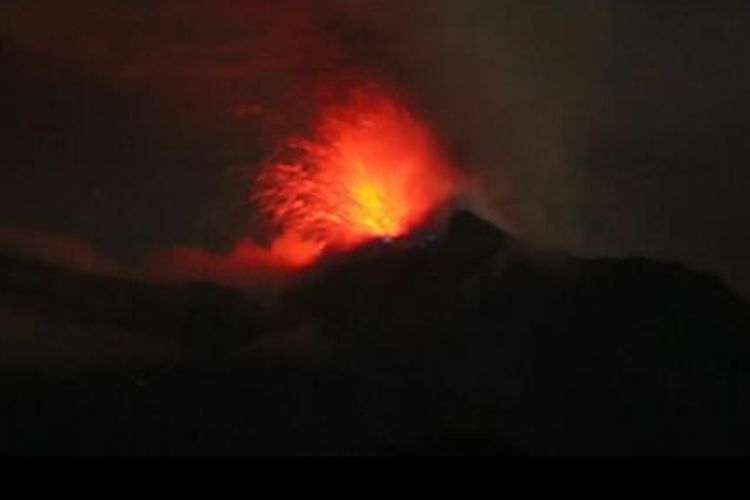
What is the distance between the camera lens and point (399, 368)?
98.9 feet

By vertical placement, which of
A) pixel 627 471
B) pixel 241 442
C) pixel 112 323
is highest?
pixel 112 323

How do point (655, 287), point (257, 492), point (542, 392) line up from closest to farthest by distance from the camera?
point (257, 492), point (542, 392), point (655, 287)

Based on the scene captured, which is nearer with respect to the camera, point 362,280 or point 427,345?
point 362,280

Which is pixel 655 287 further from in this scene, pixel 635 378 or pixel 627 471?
pixel 627 471

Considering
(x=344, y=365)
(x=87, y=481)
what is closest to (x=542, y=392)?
(x=344, y=365)

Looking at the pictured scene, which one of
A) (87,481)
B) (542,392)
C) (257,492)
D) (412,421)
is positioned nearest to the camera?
(87,481)

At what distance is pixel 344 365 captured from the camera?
98.0 ft

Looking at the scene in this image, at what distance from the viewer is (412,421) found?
1077 inches

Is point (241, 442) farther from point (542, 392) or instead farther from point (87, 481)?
point (87, 481)

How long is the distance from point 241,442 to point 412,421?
5.09m

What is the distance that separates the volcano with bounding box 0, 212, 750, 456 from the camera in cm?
2588


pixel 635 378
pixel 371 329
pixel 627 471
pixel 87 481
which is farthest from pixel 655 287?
pixel 87 481

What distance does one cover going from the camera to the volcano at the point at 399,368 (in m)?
25.9

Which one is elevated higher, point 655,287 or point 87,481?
point 655,287
